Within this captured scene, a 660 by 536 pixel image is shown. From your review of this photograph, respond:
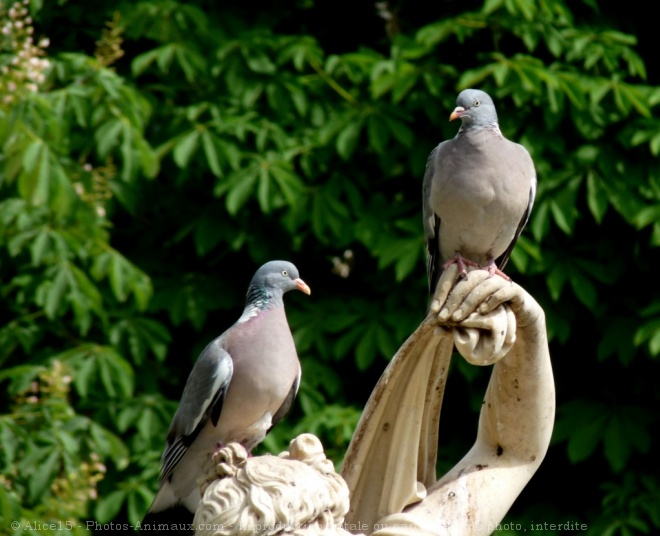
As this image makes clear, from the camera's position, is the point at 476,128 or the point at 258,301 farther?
the point at 476,128

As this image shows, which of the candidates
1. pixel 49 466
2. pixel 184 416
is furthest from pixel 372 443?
pixel 49 466

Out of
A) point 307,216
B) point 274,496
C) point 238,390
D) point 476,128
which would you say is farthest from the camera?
point 307,216

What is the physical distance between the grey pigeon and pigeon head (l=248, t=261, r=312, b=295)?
0.49 metres

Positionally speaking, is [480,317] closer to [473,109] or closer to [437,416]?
[437,416]

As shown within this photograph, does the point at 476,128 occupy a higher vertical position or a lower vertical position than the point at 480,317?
lower

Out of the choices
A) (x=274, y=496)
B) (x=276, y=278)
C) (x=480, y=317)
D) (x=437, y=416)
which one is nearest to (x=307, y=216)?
(x=276, y=278)

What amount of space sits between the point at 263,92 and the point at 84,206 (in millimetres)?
1195

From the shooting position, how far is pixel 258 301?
397 cm

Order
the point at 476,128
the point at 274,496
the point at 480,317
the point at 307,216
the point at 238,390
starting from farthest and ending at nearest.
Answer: the point at 307,216, the point at 476,128, the point at 238,390, the point at 480,317, the point at 274,496

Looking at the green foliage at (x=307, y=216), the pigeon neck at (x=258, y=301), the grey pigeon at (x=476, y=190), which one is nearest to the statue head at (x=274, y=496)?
the pigeon neck at (x=258, y=301)

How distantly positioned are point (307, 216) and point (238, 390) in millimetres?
2238

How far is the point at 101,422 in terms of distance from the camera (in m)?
5.72

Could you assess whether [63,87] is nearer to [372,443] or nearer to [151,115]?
[151,115]

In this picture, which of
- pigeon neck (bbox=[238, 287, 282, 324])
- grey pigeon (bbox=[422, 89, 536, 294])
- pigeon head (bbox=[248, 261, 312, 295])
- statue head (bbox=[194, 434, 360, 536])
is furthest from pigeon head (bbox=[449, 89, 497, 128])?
statue head (bbox=[194, 434, 360, 536])
